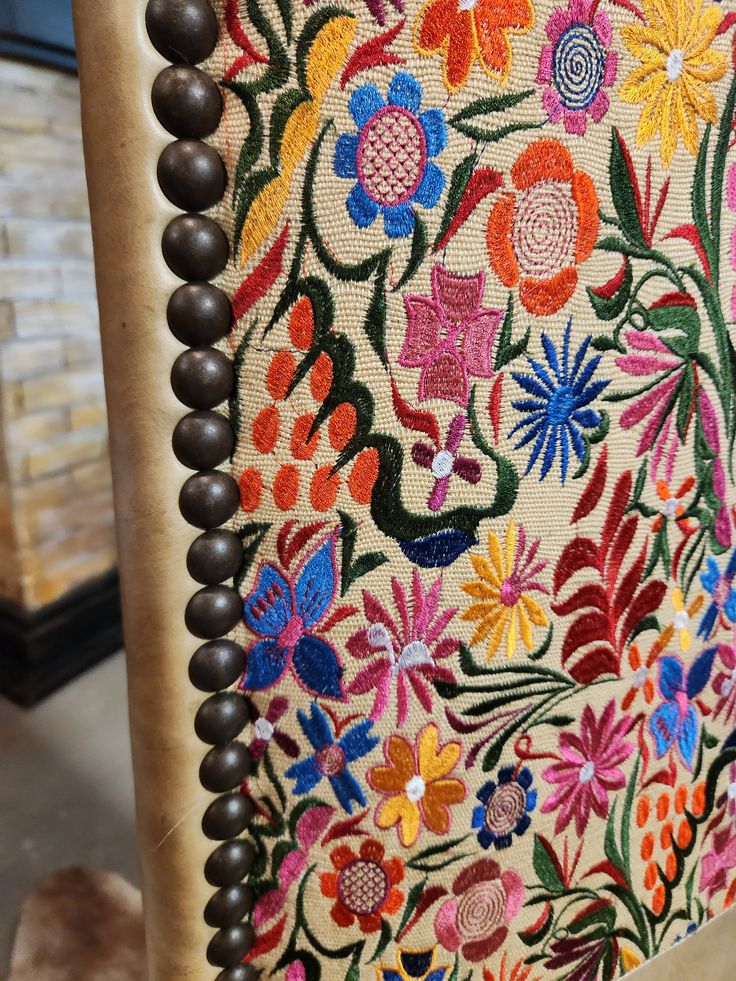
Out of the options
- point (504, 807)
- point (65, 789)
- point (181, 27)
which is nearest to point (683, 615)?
point (504, 807)

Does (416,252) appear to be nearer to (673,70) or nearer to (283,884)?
(673,70)

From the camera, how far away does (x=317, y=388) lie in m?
0.28

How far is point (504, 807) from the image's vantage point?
363 millimetres

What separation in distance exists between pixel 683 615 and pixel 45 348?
92cm

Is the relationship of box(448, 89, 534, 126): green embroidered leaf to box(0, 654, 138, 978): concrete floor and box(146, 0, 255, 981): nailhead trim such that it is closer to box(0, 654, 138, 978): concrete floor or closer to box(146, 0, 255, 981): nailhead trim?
box(146, 0, 255, 981): nailhead trim

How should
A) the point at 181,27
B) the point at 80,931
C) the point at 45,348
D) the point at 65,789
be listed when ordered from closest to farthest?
the point at 181,27 < the point at 80,931 < the point at 65,789 < the point at 45,348

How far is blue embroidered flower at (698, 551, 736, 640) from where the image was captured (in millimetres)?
397

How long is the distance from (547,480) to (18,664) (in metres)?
0.99

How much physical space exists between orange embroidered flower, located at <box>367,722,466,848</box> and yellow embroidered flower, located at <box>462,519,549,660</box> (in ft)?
0.16

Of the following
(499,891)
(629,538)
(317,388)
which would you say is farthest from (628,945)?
(317,388)

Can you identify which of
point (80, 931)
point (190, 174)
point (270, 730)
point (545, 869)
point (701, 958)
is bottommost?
point (80, 931)

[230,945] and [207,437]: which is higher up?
[207,437]

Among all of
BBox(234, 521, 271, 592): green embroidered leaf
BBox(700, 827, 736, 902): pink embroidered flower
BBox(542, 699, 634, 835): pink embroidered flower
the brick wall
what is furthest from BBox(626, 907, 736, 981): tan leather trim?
the brick wall

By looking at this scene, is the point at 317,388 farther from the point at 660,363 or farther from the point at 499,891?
the point at 499,891
